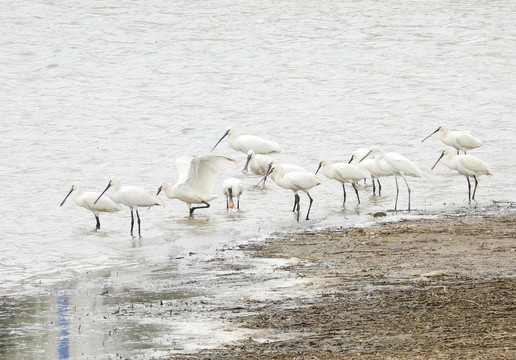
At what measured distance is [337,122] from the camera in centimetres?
2188

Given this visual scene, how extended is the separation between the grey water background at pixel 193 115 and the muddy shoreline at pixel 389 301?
0.53 meters

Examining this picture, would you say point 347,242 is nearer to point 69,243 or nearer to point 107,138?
point 69,243

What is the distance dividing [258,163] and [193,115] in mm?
6716

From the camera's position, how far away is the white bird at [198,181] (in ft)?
46.3

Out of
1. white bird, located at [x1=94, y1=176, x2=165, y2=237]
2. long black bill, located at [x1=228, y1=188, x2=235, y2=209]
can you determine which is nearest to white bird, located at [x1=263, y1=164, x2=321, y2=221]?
long black bill, located at [x1=228, y1=188, x2=235, y2=209]

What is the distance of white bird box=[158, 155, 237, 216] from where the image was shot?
14125 mm

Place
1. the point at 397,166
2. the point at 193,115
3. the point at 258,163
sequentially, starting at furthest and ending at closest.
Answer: the point at 193,115 → the point at 258,163 → the point at 397,166

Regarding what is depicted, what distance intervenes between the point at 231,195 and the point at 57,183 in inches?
151

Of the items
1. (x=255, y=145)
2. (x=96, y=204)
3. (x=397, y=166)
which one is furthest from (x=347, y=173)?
(x=255, y=145)

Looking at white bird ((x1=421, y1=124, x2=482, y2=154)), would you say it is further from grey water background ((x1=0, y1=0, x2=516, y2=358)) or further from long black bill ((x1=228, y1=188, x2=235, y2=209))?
long black bill ((x1=228, y1=188, x2=235, y2=209))

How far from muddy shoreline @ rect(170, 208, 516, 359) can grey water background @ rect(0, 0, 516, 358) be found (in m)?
0.53

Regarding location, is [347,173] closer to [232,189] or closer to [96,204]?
[232,189]

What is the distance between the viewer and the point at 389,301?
7.55 meters

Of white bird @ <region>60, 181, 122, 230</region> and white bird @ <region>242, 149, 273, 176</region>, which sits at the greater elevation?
white bird @ <region>60, 181, 122, 230</region>
